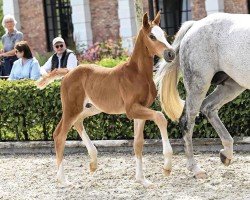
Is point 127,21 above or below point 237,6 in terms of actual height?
below

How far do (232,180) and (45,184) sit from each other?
6.95 feet

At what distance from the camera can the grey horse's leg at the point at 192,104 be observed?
26.3ft

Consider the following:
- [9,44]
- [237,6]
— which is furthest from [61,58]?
[237,6]

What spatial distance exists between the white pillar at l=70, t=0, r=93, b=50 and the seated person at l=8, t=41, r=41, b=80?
8.32 meters

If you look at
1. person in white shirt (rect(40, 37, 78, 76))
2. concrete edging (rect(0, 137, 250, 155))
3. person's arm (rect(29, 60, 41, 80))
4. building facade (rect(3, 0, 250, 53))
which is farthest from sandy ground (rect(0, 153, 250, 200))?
building facade (rect(3, 0, 250, 53))

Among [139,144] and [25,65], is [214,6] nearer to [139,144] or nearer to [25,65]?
[25,65]

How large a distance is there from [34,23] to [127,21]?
3.17 metres

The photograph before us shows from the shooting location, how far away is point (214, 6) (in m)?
18.5

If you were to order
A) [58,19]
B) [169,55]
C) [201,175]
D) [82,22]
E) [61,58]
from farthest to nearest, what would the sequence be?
[58,19]
[82,22]
[61,58]
[201,175]
[169,55]

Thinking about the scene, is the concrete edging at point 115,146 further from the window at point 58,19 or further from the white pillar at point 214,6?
the window at point 58,19

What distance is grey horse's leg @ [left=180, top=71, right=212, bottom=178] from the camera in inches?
316

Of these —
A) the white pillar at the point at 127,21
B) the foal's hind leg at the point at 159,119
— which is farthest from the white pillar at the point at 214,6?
the foal's hind leg at the point at 159,119

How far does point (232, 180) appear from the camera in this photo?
782 cm

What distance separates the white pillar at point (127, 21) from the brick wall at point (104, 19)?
52cm
